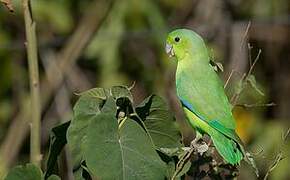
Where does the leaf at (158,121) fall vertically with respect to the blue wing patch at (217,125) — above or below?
above

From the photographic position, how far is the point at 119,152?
167 cm

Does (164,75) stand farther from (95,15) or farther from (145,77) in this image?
(95,15)

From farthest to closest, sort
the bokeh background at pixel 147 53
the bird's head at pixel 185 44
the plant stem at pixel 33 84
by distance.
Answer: the bokeh background at pixel 147 53 → the bird's head at pixel 185 44 → the plant stem at pixel 33 84

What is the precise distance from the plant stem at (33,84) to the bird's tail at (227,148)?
437 mm

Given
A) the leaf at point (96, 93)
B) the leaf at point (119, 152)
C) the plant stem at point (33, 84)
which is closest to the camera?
the leaf at point (119, 152)

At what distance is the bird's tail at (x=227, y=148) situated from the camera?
196 cm

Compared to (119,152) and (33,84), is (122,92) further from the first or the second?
(33,84)

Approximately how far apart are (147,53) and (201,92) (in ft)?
8.92

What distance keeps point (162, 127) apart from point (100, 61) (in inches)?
114

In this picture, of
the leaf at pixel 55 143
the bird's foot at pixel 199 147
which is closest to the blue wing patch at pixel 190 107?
the bird's foot at pixel 199 147

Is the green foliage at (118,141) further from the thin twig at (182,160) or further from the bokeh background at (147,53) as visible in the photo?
Answer: the bokeh background at (147,53)

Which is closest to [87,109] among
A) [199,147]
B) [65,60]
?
[199,147]

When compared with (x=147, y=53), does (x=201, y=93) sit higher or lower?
higher

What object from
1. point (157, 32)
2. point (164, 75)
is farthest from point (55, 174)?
point (164, 75)
